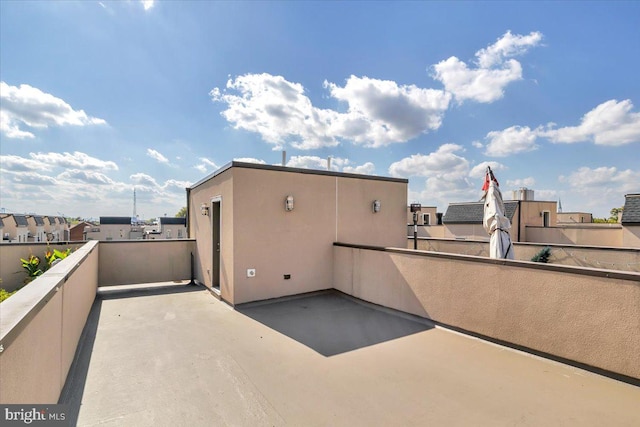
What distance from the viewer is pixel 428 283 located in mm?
4504

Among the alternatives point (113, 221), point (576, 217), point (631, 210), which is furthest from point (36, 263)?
point (576, 217)

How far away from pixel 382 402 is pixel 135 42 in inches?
383

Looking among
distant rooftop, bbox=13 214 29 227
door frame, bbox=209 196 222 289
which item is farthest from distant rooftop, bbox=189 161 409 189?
distant rooftop, bbox=13 214 29 227

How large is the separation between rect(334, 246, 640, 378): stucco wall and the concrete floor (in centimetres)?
22

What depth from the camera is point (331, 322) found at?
4672mm

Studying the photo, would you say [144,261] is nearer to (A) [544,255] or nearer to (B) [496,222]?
(B) [496,222]

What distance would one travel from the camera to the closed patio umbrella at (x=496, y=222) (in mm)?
4848

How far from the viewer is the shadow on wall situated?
12.8 ft

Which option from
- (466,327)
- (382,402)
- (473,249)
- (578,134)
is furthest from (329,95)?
(578,134)

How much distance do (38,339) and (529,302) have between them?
482 cm

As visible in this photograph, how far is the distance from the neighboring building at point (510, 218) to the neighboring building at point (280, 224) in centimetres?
1237

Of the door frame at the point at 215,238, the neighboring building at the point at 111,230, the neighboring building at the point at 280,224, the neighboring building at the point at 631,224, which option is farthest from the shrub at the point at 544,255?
the neighboring building at the point at 111,230

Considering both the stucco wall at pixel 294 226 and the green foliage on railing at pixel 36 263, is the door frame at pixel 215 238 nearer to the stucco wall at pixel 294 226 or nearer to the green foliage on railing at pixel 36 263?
the stucco wall at pixel 294 226

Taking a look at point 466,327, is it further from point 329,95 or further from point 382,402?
point 329,95
